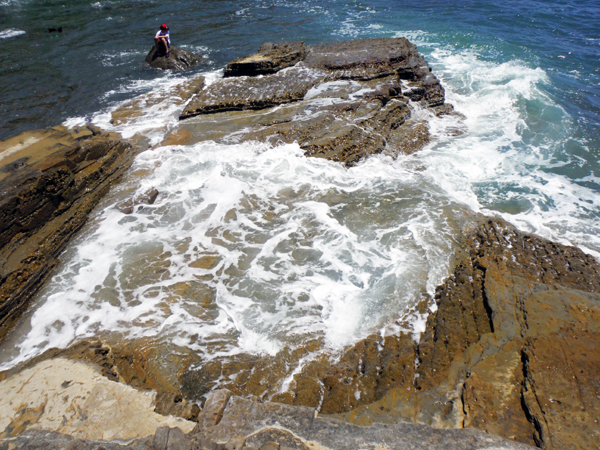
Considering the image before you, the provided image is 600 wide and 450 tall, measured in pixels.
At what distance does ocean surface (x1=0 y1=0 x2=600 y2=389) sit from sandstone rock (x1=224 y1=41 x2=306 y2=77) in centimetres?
209

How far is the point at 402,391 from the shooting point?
307cm

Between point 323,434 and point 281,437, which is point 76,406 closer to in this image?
point 281,437

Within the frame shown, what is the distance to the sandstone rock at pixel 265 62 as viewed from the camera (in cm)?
949

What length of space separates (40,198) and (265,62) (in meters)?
6.79

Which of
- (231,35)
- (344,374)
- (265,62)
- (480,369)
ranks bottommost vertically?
(344,374)

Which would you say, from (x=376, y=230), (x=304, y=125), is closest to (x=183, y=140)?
(x=304, y=125)

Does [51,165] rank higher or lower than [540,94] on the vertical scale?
higher

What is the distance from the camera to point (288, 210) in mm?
5762

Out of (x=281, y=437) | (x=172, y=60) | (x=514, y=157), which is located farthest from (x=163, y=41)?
(x=281, y=437)

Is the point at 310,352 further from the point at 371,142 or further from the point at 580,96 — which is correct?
the point at 580,96

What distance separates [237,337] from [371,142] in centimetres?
513

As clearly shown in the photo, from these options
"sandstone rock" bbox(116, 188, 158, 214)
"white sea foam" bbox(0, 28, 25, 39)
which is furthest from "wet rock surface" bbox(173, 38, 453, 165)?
"white sea foam" bbox(0, 28, 25, 39)

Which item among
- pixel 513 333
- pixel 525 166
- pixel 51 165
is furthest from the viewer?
pixel 525 166

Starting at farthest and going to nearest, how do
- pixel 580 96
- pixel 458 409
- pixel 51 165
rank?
pixel 580 96 < pixel 51 165 < pixel 458 409
